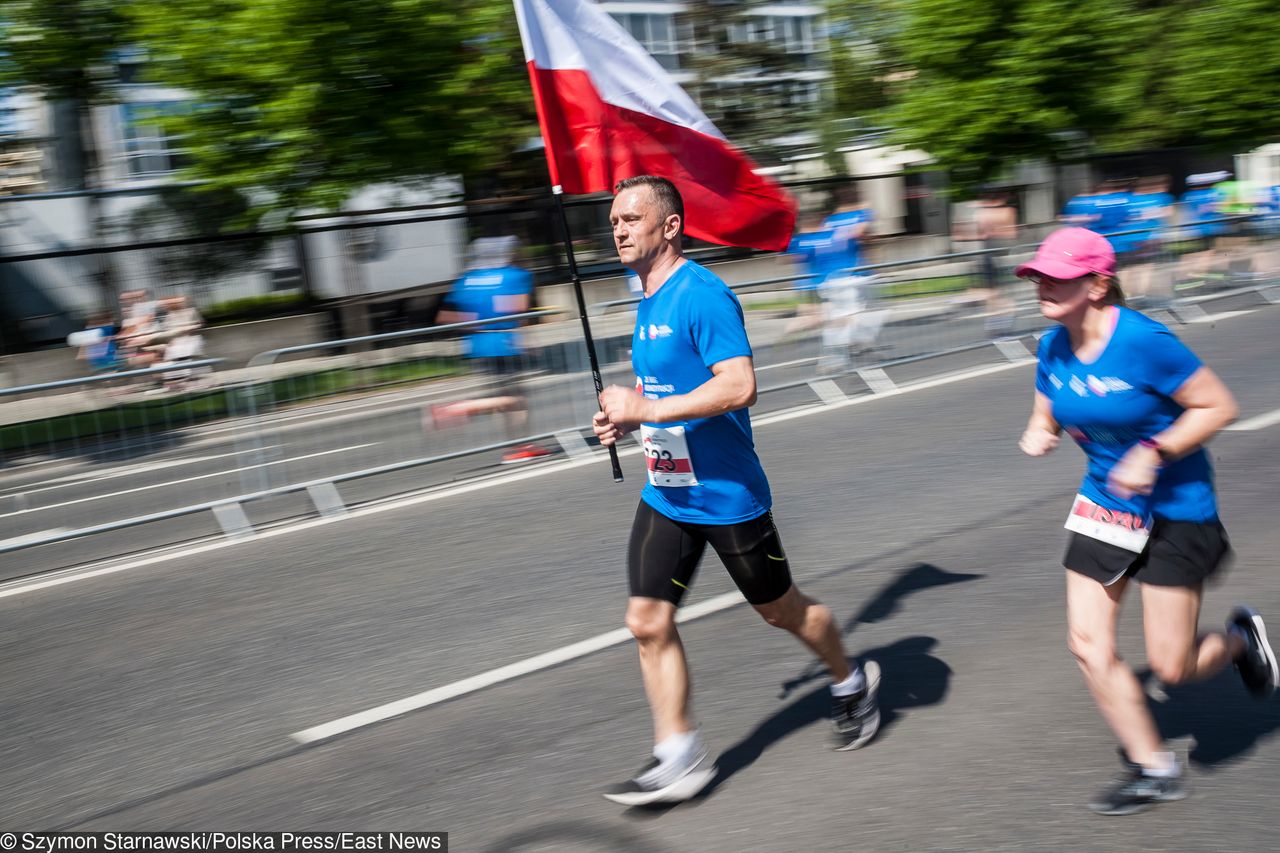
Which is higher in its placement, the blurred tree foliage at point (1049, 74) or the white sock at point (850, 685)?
the blurred tree foliage at point (1049, 74)

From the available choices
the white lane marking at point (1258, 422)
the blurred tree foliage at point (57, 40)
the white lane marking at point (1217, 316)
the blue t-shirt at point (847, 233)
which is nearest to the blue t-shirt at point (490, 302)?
the blue t-shirt at point (847, 233)

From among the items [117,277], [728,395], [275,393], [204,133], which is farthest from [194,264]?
[728,395]

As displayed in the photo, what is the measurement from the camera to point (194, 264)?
59.6 ft

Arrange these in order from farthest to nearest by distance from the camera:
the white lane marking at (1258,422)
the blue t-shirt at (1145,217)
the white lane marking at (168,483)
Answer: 1. the blue t-shirt at (1145,217)
2. the white lane marking at (1258,422)
3. the white lane marking at (168,483)

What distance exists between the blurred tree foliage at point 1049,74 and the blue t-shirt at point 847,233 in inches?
434

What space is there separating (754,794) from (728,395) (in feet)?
4.13

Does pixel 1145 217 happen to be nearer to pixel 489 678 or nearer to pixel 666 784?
pixel 489 678

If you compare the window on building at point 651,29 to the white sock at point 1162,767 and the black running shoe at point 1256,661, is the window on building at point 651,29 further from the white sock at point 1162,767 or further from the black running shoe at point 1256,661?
the white sock at point 1162,767

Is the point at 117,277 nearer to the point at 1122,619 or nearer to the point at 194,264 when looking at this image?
the point at 194,264

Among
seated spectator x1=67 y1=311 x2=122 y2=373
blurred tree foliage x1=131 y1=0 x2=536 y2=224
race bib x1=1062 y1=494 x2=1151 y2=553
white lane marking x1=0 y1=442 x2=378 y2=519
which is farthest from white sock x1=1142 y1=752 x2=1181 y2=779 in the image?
seated spectator x1=67 y1=311 x2=122 y2=373

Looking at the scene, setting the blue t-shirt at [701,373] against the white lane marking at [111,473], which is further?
the white lane marking at [111,473]

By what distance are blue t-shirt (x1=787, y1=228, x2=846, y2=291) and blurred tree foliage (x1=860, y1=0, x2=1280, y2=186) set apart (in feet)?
36.6

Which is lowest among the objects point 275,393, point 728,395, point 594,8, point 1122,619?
point 1122,619

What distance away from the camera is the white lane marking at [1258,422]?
9000 mm
